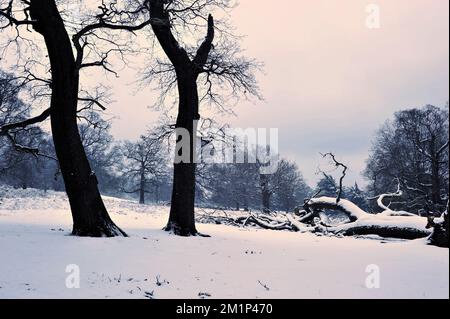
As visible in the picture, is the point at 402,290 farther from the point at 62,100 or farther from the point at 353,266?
the point at 62,100

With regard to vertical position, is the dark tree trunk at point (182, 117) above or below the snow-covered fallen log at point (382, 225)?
above

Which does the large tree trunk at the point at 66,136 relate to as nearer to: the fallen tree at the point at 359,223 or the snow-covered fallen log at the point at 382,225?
the fallen tree at the point at 359,223

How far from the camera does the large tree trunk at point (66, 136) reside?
→ 8695 millimetres

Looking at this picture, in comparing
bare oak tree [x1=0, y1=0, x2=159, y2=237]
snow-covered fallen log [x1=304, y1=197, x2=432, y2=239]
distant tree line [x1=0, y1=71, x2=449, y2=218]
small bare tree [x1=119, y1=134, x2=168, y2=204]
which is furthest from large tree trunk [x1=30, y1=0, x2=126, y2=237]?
small bare tree [x1=119, y1=134, x2=168, y2=204]

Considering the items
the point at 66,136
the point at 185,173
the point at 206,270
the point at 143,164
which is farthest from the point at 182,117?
the point at 143,164

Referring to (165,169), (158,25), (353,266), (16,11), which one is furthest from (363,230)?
(165,169)

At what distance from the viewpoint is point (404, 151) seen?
1336 inches

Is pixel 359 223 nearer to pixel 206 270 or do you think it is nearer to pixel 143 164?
pixel 206 270

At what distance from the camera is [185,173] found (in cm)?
1101

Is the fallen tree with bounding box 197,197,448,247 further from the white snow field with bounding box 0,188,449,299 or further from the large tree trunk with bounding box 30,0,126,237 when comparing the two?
the large tree trunk with bounding box 30,0,126,237

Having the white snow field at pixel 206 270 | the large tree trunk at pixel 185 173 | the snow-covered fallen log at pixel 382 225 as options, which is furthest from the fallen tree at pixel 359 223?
the large tree trunk at pixel 185 173

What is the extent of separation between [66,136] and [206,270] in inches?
199

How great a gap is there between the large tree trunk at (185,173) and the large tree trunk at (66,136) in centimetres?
235

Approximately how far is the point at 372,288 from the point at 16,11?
1099 cm
